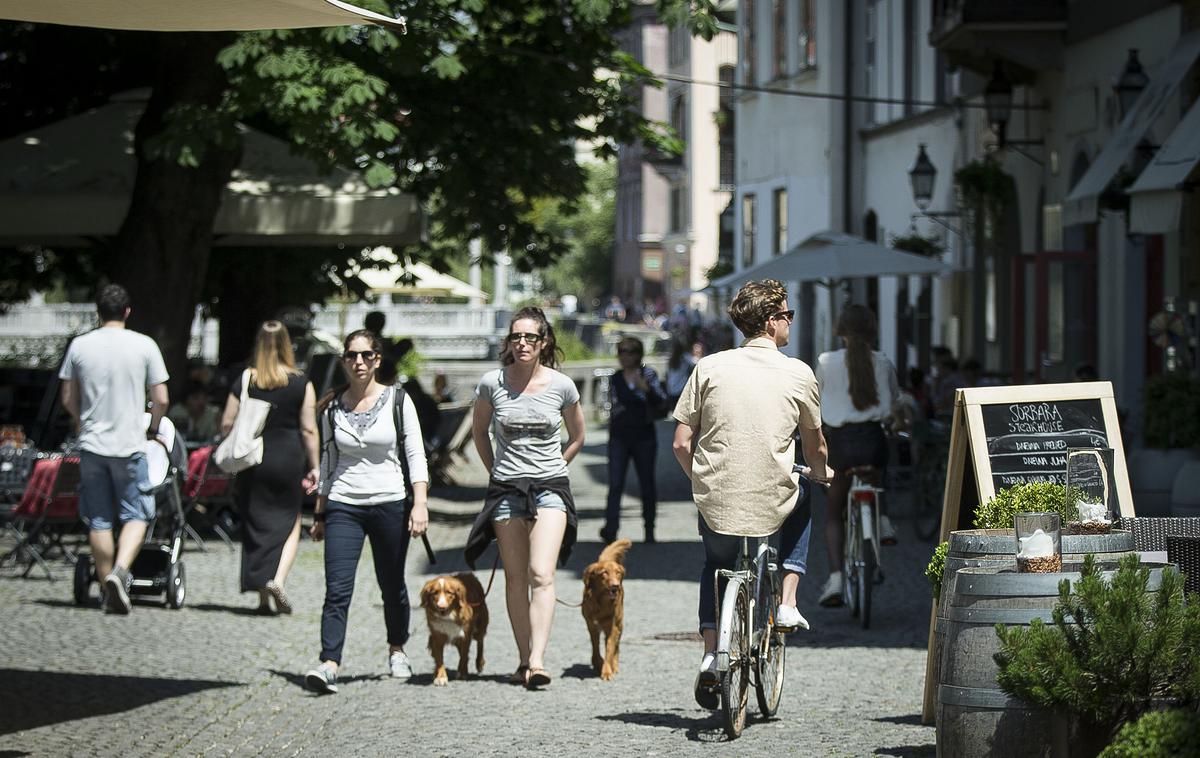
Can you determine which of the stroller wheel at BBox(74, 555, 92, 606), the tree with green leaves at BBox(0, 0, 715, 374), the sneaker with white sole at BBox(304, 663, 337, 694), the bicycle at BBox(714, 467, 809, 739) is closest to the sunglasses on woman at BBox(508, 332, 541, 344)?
the bicycle at BBox(714, 467, 809, 739)

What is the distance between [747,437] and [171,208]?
966 cm

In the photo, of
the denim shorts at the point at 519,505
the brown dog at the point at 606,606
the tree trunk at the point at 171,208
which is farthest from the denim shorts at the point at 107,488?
the tree trunk at the point at 171,208

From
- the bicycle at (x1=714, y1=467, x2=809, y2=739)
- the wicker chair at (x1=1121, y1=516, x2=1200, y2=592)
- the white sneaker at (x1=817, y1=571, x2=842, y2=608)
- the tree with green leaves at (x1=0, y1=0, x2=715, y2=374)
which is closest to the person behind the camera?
the wicker chair at (x1=1121, y1=516, x2=1200, y2=592)

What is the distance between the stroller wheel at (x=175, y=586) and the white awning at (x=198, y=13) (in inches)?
208

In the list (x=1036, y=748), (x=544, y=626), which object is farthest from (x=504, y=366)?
(x=1036, y=748)

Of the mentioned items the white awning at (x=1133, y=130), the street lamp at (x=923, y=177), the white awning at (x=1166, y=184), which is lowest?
the white awning at (x=1166, y=184)

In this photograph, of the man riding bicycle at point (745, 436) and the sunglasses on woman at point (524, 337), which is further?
the sunglasses on woman at point (524, 337)

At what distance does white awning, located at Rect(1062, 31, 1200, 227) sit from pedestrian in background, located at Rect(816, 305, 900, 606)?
4837 millimetres

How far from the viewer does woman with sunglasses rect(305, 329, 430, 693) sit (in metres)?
8.99

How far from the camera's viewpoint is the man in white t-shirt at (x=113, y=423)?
35.1 feet

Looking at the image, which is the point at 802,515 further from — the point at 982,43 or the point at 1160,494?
the point at 982,43

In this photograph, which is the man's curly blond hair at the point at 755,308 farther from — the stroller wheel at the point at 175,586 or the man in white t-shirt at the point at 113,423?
the stroller wheel at the point at 175,586

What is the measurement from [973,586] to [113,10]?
3447mm

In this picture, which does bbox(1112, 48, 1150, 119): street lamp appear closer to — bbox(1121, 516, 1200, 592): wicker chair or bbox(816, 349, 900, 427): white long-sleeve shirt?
bbox(816, 349, 900, 427): white long-sleeve shirt
